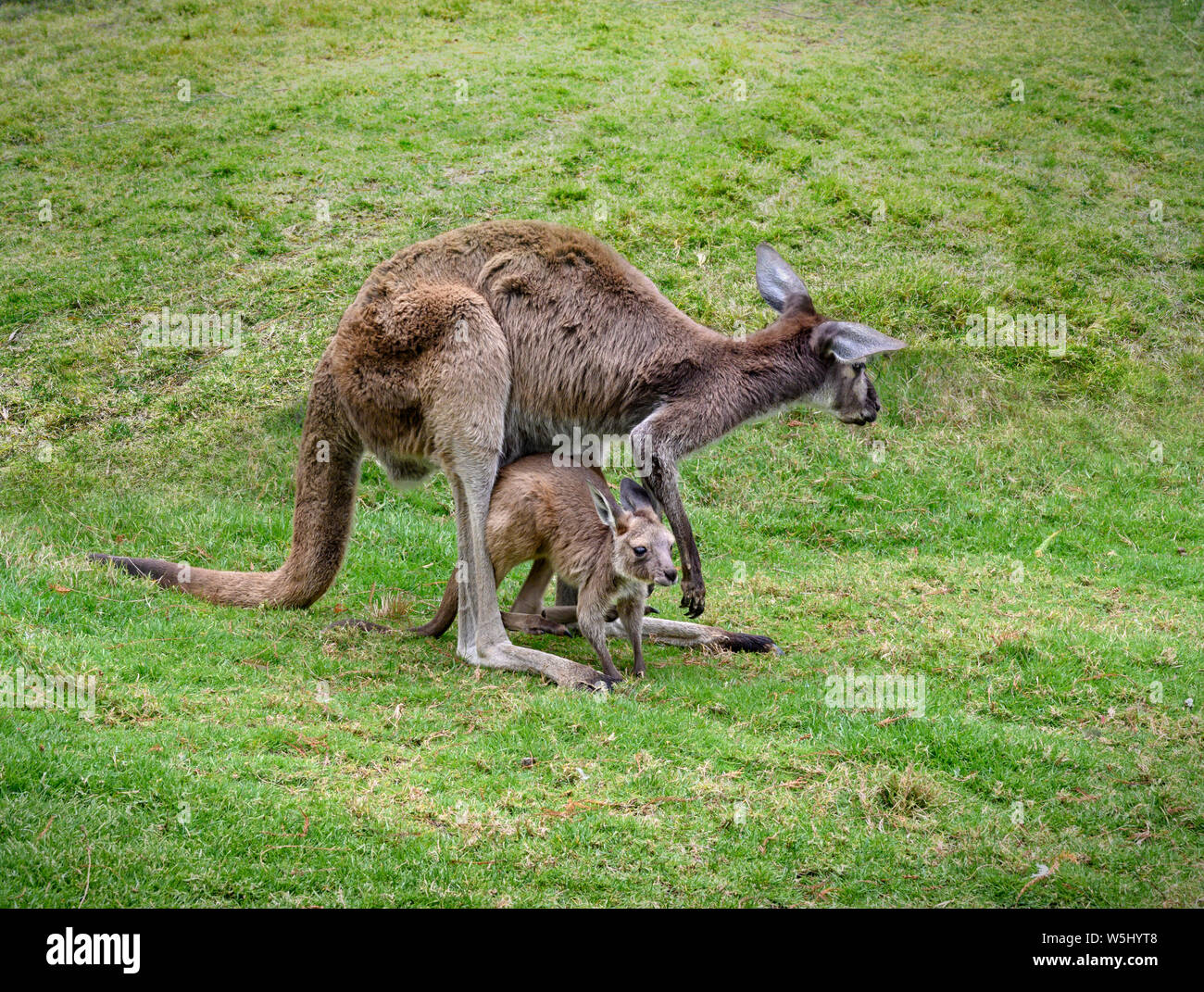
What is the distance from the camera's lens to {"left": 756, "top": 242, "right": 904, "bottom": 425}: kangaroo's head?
603 cm

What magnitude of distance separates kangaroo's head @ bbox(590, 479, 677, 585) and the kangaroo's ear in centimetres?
160

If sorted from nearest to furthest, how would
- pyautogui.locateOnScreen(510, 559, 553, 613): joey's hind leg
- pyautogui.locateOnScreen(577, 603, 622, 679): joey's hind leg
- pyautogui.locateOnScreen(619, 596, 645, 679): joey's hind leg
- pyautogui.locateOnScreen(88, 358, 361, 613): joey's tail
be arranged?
1. pyautogui.locateOnScreen(577, 603, 622, 679): joey's hind leg
2. pyautogui.locateOnScreen(619, 596, 645, 679): joey's hind leg
3. pyautogui.locateOnScreen(88, 358, 361, 613): joey's tail
4. pyautogui.locateOnScreen(510, 559, 553, 613): joey's hind leg

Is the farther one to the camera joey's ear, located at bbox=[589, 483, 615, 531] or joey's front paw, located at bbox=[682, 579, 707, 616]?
joey's front paw, located at bbox=[682, 579, 707, 616]

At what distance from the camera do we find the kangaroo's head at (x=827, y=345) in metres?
6.03

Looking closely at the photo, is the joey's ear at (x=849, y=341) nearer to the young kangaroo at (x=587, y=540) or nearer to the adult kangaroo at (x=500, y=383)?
the adult kangaroo at (x=500, y=383)

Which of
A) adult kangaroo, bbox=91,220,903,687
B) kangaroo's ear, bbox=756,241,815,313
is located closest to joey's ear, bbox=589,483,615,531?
adult kangaroo, bbox=91,220,903,687

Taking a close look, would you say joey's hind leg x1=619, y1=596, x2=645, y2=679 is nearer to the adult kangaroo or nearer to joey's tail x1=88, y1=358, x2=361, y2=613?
the adult kangaroo

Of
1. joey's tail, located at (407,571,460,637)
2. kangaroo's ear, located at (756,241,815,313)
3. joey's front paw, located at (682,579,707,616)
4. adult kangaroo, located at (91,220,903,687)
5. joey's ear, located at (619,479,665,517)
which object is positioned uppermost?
kangaroo's ear, located at (756,241,815,313)

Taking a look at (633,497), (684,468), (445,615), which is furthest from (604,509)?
(684,468)

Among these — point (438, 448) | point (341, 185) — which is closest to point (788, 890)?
point (438, 448)

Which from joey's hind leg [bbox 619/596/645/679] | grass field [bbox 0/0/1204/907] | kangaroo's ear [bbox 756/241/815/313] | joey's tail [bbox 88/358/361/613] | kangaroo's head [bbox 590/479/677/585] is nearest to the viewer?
grass field [bbox 0/0/1204/907]

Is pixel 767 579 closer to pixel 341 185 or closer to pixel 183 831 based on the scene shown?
pixel 183 831

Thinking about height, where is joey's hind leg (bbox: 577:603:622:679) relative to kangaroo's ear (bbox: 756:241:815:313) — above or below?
below

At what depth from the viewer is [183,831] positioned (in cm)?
370
